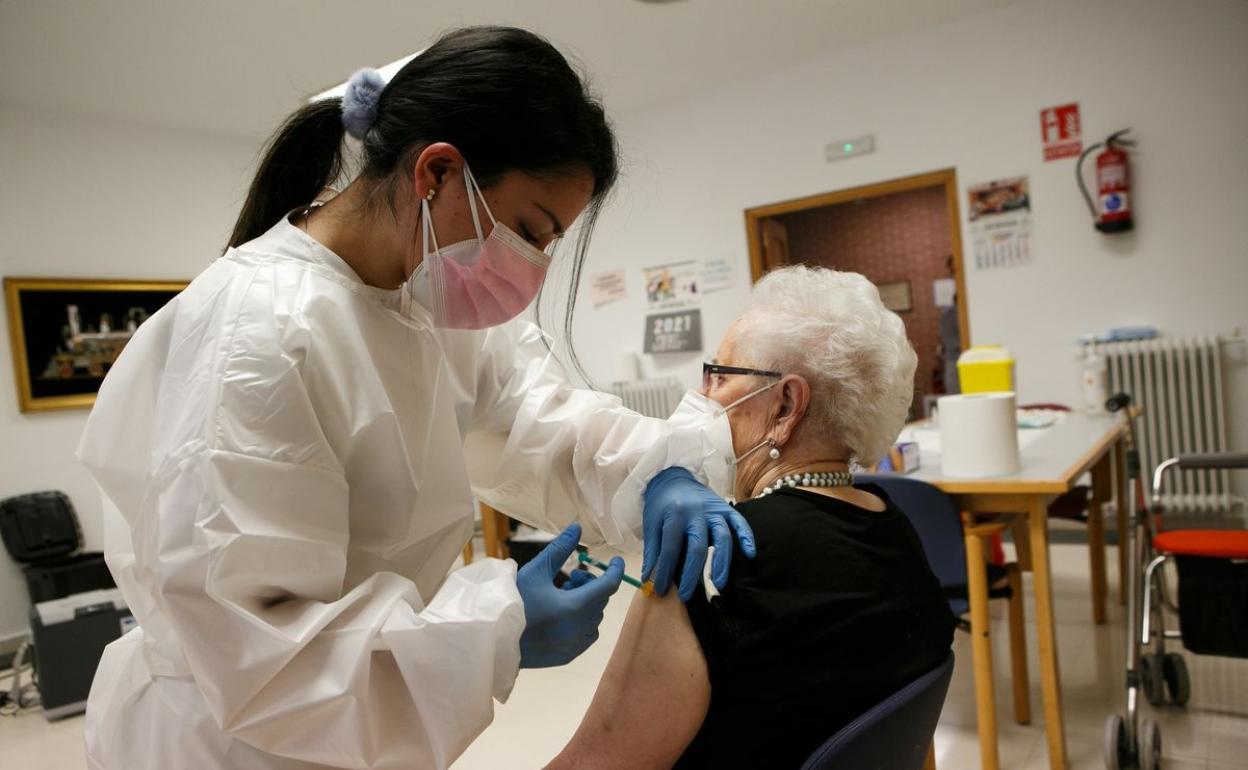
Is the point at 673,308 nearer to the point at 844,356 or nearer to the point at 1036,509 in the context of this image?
the point at 1036,509

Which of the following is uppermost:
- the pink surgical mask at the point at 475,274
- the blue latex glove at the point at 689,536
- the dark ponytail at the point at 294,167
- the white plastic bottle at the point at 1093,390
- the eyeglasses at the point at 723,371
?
the dark ponytail at the point at 294,167

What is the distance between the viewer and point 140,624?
3.11 feet

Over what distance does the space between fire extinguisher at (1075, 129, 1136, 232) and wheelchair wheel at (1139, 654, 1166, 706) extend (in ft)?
8.00

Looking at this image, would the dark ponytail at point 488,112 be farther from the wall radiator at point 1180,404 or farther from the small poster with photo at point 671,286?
the small poster with photo at point 671,286

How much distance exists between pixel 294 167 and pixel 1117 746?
7.28 ft

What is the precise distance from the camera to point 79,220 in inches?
173

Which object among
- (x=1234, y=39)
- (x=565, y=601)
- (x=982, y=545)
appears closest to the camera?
(x=565, y=601)

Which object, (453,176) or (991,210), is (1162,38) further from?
(453,176)

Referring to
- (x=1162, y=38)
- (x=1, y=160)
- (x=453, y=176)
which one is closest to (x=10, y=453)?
(x=1, y=160)

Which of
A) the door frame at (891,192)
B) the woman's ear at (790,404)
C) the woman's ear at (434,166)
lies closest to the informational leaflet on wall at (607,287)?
the door frame at (891,192)

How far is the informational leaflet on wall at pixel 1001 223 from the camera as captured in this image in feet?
13.8

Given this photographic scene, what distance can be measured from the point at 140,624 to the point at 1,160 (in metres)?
4.39

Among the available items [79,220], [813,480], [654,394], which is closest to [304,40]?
[79,220]

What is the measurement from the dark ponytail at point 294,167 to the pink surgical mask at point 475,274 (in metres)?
0.24
